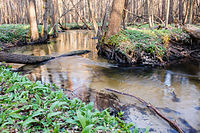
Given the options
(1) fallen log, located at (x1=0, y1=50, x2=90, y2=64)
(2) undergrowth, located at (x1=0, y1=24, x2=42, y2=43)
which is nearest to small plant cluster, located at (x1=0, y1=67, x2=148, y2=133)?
(1) fallen log, located at (x1=0, y1=50, x2=90, y2=64)

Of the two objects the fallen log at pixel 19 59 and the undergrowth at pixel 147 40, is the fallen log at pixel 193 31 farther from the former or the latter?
the fallen log at pixel 19 59

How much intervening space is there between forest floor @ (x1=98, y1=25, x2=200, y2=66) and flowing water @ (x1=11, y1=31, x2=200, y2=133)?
2.05ft

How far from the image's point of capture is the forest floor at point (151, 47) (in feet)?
26.2

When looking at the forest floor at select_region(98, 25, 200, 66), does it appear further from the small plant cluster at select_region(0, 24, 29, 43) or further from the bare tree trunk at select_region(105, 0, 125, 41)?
the small plant cluster at select_region(0, 24, 29, 43)

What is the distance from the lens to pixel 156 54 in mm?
7941

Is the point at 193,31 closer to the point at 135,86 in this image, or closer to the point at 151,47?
the point at 151,47

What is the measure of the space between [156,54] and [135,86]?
3.27 meters

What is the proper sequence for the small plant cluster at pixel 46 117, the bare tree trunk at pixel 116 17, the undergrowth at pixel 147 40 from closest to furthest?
the small plant cluster at pixel 46 117, the undergrowth at pixel 147 40, the bare tree trunk at pixel 116 17

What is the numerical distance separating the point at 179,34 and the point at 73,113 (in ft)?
28.9

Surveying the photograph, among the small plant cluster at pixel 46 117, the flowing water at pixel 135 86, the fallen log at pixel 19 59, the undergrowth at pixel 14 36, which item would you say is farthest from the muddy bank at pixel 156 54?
the undergrowth at pixel 14 36

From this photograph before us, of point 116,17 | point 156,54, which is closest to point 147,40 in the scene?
point 156,54

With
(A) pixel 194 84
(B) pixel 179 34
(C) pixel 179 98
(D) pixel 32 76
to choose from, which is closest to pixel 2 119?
(D) pixel 32 76

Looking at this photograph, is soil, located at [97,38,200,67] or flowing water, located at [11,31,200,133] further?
soil, located at [97,38,200,67]

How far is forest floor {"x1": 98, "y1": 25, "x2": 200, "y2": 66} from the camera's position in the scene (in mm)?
7984
